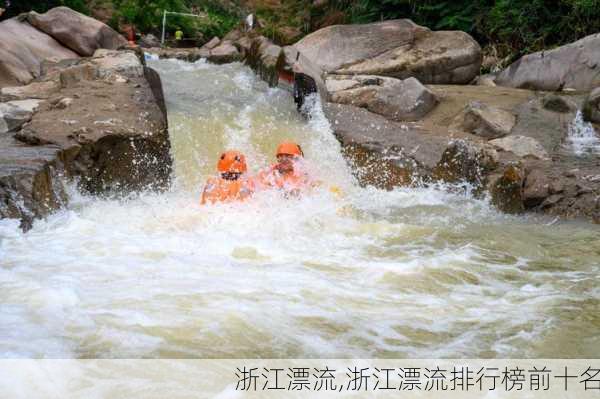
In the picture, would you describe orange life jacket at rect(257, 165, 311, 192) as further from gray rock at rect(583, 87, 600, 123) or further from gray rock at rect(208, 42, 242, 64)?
gray rock at rect(208, 42, 242, 64)

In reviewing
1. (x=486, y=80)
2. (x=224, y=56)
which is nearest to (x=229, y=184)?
(x=486, y=80)

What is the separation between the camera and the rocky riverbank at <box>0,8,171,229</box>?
558cm

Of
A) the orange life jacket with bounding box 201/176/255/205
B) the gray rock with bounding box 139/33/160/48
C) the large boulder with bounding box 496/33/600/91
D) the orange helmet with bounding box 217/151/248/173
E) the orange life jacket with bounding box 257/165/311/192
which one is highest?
the gray rock with bounding box 139/33/160/48

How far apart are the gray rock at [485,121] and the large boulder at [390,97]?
0.71m

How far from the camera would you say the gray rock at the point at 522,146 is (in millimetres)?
7953

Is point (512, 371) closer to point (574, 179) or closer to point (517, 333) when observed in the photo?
point (517, 333)


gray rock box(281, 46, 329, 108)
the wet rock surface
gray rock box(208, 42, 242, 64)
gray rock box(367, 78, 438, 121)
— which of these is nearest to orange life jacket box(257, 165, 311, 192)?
the wet rock surface

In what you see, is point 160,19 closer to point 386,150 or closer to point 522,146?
point 386,150

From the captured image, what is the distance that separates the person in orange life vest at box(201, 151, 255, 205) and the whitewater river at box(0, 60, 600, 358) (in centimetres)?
14

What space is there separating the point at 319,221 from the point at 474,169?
8.41 ft

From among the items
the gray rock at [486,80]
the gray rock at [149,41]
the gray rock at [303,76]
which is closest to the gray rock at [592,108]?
the gray rock at [486,80]

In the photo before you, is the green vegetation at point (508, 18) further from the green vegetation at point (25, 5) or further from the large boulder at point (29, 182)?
the large boulder at point (29, 182)

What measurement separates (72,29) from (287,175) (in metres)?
8.76

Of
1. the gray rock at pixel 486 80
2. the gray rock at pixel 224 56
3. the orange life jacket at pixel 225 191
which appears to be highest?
the gray rock at pixel 224 56
